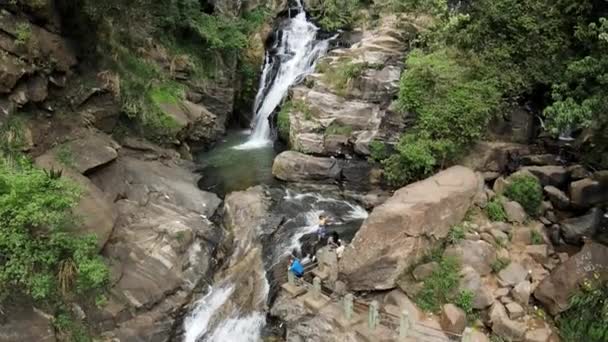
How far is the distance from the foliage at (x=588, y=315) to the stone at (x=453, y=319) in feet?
7.70

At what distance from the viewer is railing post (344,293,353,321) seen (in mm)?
12062

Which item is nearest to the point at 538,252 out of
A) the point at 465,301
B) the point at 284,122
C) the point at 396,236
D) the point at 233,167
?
the point at 465,301

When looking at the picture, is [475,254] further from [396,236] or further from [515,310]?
[396,236]

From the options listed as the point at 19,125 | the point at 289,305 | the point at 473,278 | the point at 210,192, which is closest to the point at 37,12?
the point at 19,125

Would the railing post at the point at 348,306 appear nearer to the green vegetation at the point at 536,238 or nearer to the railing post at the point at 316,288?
the railing post at the point at 316,288

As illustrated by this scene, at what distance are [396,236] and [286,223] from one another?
5375mm

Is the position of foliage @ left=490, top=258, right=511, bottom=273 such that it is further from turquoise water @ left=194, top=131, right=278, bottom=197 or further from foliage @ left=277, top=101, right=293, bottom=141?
foliage @ left=277, top=101, right=293, bottom=141

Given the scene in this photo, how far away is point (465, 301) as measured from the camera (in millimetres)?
12094

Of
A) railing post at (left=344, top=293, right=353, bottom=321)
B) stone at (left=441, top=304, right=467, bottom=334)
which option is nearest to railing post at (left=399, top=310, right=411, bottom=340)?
stone at (left=441, top=304, right=467, bottom=334)

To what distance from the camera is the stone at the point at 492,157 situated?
17219mm

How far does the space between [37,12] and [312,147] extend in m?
12.7

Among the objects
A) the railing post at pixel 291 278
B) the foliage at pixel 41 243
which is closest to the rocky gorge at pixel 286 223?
the railing post at pixel 291 278

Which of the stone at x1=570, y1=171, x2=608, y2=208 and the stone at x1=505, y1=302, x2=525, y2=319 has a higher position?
the stone at x1=570, y1=171, x2=608, y2=208

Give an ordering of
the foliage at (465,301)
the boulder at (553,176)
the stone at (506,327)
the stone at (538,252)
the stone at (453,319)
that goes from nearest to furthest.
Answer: the stone at (506,327) < the stone at (453,319) < the foliage at (465,301) < the stone at (538,252) < the boulder at (553,176)
